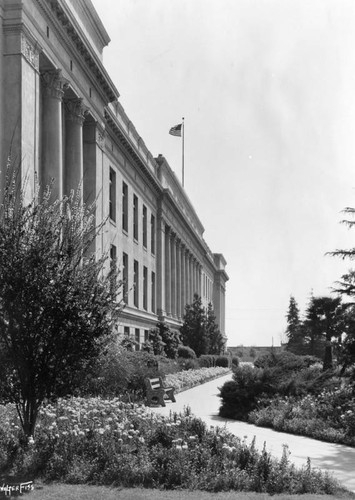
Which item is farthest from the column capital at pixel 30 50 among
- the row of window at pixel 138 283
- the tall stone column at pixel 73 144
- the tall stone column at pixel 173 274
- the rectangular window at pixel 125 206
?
the tall stone column at pixel 173 274

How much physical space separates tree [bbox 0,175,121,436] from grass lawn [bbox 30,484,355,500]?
1797 mm

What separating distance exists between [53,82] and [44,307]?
19.5 m

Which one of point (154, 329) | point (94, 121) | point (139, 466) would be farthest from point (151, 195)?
point (139, 466)

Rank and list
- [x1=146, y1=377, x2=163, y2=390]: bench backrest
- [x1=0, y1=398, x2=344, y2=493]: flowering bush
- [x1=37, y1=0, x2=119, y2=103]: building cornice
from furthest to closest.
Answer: [x1=37, y1=0, x2=119, y2=103]: building cornice < [x1=146, y1=377, x2=163, y2=390]: bench backrest < [x1=0, y1=398, x2=344, y2=493]: flowering bush

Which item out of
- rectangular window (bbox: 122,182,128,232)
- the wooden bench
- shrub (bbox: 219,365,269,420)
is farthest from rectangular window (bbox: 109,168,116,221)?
shrub (bbox: 219,365,269,420)

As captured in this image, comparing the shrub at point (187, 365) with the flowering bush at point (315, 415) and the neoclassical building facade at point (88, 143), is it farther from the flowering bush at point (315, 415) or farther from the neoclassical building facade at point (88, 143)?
the flowering bush at point (315, 415)

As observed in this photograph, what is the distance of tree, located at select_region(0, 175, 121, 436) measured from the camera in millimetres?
9891

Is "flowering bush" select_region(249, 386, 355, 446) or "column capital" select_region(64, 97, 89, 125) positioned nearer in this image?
"flowering bush" select_region(249, 386, 355, 446)

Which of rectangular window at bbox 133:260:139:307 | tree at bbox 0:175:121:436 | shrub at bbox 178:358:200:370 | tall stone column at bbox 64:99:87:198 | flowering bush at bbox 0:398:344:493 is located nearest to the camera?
flowering bush at bbox 0:398:344:493

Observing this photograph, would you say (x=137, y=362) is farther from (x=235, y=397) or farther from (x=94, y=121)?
(x=94, y=121)

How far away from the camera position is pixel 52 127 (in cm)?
2747

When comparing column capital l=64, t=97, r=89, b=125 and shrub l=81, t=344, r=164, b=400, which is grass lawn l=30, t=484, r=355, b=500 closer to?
shrub l=81, t=344, r=164, b=400

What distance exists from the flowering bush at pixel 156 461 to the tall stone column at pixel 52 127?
17219mm

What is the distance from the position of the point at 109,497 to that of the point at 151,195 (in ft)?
153
